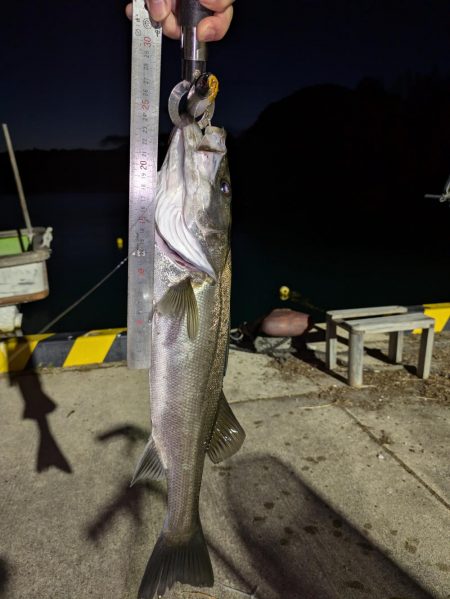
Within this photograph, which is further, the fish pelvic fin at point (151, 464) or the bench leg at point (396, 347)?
the bench leg at point (396, 347)

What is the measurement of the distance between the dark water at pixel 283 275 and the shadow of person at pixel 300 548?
400 inches

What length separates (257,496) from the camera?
12.0ft

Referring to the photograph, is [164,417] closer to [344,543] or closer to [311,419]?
[344,543]

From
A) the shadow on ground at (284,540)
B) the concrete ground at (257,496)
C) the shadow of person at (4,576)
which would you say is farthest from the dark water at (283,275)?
the shadow of person at (4,576)

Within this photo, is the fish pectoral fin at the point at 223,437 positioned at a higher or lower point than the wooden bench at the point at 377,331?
higher

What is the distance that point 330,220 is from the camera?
39094 mm

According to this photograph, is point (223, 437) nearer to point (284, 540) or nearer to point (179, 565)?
point (179, 565)

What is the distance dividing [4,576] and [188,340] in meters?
2.10

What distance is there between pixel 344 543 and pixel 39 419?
3.12 metres

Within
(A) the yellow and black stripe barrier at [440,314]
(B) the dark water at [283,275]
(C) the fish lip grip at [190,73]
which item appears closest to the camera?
(C) the fish lip grip at [190,73]

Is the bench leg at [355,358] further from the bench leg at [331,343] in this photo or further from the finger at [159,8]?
the finger at [159,8]

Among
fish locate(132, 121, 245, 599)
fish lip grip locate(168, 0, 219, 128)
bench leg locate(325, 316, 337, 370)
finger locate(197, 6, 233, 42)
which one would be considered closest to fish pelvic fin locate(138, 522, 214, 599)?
fish locate(132, 121, 245, 599)

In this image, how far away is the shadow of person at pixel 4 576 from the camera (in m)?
2.83

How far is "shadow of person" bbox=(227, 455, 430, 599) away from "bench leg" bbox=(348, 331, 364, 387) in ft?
6.44
